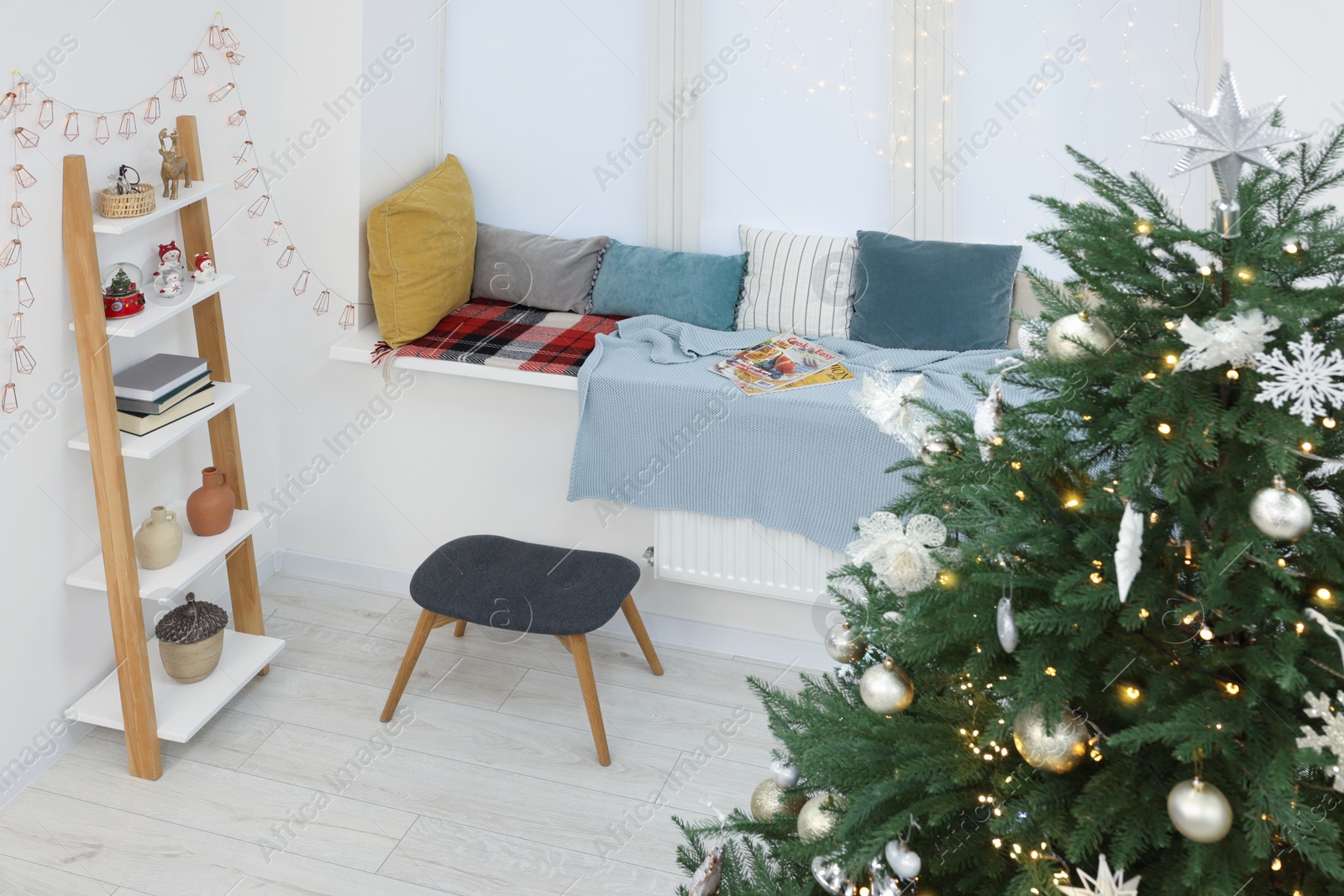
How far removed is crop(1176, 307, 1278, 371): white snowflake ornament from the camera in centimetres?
90

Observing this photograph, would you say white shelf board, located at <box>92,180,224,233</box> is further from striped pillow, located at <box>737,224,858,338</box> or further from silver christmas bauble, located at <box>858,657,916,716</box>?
silver christmas bauble, located at <box>858,657,916,716</box>

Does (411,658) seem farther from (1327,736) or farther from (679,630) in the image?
(1327,736)

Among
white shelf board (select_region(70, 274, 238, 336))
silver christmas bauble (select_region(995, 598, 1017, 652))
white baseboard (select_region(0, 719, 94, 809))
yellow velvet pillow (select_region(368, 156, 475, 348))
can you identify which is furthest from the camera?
yellow velvet pillow (select_region(368, 156, 475, 348))

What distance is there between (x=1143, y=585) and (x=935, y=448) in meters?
0.29

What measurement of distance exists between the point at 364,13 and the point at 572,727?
5.72ft

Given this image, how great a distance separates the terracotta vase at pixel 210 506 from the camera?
254 centimetres

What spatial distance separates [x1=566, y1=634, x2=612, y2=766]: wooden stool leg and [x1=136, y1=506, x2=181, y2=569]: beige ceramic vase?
87 centimetres

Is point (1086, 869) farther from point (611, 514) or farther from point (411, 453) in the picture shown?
point (411, 453)

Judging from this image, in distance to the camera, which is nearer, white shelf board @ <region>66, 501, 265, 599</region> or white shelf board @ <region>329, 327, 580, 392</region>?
white shelf board @ <region>66, 501, 265, 599</region>

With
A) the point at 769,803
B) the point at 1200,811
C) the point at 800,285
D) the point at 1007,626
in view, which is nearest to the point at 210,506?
the point at 800,285

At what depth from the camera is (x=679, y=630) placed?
2.95 meters

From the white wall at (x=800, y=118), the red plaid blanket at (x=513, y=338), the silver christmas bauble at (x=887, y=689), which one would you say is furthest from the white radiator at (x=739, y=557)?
the silver christmas bauble at (x=887, y=689)

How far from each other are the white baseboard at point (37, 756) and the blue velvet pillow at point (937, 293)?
1997 millimetres

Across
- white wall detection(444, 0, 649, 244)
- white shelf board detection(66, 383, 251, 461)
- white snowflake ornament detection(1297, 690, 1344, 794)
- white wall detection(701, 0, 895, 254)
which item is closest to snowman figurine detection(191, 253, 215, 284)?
white shelf board detection(66, 383, 251, 461)
